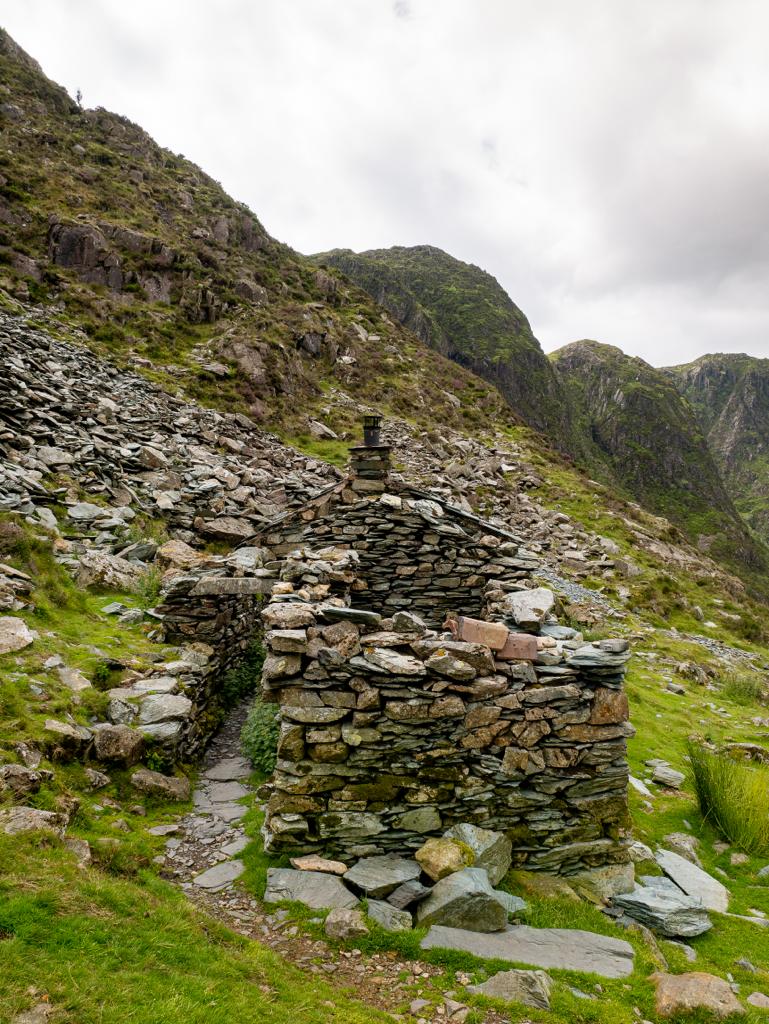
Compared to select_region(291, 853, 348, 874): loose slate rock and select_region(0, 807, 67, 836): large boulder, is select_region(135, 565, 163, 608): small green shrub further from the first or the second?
select_region(291, 853, 348, 874): loose slate rock

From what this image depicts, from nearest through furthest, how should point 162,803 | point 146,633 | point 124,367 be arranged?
1. point 162,803
2. point 146,633
3. point 124,367

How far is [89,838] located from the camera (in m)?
5.72

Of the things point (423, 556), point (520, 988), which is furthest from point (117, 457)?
point (520, 988)

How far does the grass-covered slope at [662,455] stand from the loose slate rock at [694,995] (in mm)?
106748

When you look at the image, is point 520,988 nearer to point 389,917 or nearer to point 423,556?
point 389,917

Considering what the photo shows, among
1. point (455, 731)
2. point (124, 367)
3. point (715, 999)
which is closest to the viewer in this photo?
point (715, 999)

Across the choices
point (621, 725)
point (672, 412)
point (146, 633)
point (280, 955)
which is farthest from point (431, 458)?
point (672, 412)

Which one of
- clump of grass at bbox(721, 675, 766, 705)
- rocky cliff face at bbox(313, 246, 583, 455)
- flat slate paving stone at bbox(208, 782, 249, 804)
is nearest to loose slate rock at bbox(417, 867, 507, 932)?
flat slate paving stone at bbox(208, 782, 249, 804)

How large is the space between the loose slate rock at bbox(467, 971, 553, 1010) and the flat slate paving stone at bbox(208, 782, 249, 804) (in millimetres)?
4475

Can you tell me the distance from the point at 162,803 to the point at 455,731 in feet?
14.2

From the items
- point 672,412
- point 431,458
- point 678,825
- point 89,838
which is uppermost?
point 672,412

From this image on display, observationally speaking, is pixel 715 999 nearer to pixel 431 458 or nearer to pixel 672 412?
pixel 431 458

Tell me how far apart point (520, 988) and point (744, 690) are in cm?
1469

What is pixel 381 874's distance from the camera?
238 inches
